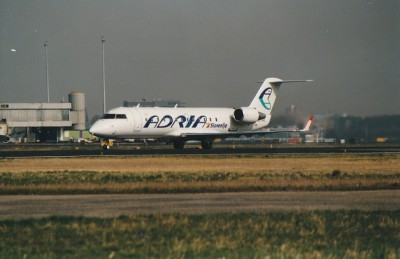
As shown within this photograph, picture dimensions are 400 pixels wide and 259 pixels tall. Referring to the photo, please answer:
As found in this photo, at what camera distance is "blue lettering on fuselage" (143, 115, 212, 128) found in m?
65.9

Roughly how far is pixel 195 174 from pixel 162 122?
31.8 meters

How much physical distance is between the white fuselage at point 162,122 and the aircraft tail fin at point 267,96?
391 centimetres

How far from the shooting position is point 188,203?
22.5 meters

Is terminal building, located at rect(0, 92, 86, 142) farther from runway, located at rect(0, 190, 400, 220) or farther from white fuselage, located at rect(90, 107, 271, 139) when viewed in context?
runway, located at rect(0, 190, 400, 220)

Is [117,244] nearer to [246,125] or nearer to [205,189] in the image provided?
[205,189]

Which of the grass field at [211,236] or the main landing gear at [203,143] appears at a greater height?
the main landing gear at [203,143]

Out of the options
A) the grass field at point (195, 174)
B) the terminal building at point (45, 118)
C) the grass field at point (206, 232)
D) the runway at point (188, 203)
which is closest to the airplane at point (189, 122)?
the grass field at point (195, 174)

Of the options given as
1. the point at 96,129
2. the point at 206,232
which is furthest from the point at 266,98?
the point at 206,232

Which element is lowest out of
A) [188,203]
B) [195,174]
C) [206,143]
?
[188,203]

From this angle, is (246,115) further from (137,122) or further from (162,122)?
(137,122)

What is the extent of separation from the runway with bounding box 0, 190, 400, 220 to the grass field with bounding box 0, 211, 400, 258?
5.08ft

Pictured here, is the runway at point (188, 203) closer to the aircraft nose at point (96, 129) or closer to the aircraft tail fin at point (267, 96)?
the aircraft nose at point (96, 129)

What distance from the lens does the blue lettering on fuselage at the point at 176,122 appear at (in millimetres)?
65875

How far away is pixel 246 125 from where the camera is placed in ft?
247
